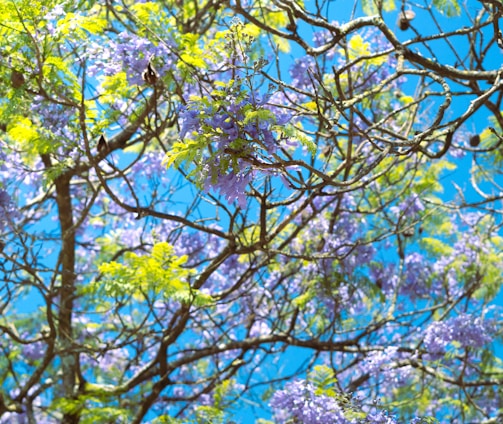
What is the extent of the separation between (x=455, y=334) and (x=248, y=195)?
9.20 ft

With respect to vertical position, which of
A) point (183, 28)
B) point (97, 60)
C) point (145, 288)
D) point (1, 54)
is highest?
point (183, 28)

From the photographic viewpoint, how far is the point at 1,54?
12.6 ft

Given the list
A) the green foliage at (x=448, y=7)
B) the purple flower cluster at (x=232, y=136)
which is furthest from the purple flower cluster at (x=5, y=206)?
the green foliage at (x=448, y=7)

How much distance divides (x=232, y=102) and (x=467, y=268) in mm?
4610

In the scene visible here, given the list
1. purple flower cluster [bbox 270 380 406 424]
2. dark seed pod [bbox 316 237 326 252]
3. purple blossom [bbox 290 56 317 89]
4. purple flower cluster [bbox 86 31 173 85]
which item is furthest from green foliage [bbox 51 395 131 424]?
purple blossom [bbox 290 56 317 89]

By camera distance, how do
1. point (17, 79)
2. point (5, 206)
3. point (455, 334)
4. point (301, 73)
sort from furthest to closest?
1. point (301, 73)
2. point (455, 334)
3. point (5, 206)
4. point (17, 79)

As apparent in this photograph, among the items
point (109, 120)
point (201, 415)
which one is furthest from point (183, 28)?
point (201, 415)

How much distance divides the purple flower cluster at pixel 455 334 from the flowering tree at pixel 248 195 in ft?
0.06

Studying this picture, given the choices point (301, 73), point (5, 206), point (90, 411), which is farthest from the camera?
point (301, 73)

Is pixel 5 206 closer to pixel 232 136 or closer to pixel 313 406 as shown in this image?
pixel 313 406

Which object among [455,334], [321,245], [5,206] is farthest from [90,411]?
[455,334]

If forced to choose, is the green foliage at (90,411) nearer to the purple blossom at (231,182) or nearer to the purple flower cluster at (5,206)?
the purple flower cluster at (5,206)

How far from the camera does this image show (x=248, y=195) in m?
3.98

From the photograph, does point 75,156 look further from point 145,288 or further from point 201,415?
point 201,415
